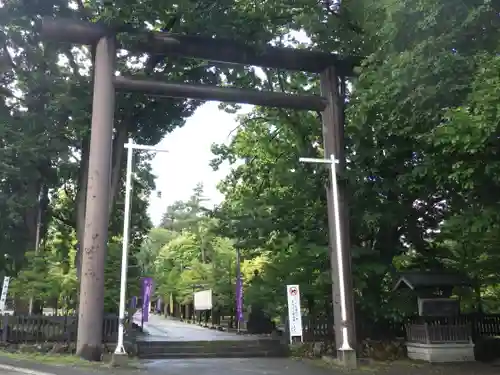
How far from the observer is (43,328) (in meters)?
14.9

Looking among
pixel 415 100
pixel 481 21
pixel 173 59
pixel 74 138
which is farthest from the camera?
pixel 74 138

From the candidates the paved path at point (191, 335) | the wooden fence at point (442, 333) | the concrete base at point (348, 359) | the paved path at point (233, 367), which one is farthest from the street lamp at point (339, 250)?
the paved path at point (191, 335)

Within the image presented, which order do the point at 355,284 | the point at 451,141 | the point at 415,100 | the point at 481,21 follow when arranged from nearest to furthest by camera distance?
the point at 451,141, the point at 481,21, the point at 415,100, the point at 355,284

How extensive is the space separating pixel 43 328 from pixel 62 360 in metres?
3.53

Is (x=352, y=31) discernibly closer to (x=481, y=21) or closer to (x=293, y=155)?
(x=293, y=155)

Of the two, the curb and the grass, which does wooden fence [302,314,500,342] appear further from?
the curb

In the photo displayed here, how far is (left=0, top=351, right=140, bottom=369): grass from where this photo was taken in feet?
36.8

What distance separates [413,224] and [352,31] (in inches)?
254

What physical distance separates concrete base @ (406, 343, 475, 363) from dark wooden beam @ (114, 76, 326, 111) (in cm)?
741

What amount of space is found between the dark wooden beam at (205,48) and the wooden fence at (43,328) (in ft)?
25.3

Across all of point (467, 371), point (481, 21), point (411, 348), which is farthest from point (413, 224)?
point (481, 21)

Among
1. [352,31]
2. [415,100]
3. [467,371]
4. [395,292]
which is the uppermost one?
[352,31]

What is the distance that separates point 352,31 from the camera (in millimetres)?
15820

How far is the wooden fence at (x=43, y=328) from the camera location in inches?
574
